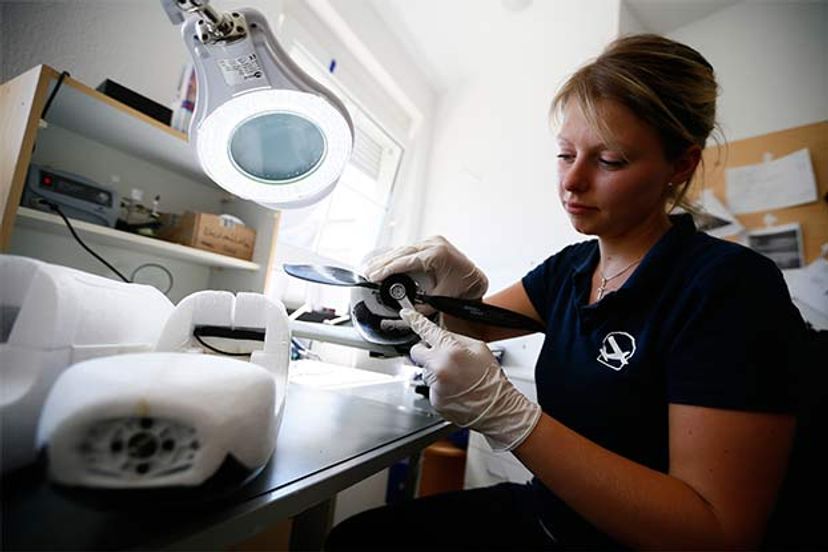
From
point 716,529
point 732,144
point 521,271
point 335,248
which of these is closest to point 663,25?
point 732,144

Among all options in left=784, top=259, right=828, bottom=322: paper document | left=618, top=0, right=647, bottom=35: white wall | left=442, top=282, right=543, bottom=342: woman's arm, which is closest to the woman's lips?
left=442, top=282, right=543, bottom=342: woman's arm

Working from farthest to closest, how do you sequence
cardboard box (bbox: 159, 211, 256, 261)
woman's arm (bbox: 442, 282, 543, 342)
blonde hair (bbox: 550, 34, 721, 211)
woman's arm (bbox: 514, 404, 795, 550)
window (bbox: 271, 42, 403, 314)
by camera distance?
1. window (bbox: 271, 42, 403, 314)
2. cardboard box (bbox: 159, 211, 256, 261)
3. woman's arm (bbox: 442, 282, 543, 342)
4. blonde hair (bbox: 550, 34, 721, 211)
5. woman's arm (bbox: 514, 404, 795, 550)

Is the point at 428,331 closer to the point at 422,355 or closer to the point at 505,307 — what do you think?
the point at 422,355

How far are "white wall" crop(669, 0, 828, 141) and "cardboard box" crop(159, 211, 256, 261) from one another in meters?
2.33

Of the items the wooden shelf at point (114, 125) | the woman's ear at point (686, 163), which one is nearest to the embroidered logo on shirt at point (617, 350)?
the woman's ear at point (686, 163)

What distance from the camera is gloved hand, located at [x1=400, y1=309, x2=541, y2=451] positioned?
52 centimetres

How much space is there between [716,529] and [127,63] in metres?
1.72

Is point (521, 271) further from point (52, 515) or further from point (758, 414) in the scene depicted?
point (52, 515)

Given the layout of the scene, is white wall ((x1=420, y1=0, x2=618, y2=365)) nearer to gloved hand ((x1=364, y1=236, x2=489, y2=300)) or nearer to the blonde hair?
gloved hand ((x1=364, y1=236, x2=489, y2=300))

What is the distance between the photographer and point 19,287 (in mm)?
274

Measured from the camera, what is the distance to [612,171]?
651 millimetres

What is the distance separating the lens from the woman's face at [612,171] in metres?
0.64

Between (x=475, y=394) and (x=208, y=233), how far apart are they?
3.17 ft

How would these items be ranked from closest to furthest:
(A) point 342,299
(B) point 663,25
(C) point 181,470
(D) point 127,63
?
1. (C) point 181,470
2. (D) point 127,63
3. (A) point 342,299
4. (B) point 663,25
